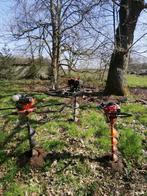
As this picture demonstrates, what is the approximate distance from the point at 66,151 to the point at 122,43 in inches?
211

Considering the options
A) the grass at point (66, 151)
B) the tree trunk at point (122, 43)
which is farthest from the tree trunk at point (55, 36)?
the grass at point (66, 151)

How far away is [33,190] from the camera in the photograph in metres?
6.80

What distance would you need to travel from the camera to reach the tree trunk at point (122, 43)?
39.0ft

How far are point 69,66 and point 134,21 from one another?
434 centimetres

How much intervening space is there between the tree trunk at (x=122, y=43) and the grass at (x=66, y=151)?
8.04 feet

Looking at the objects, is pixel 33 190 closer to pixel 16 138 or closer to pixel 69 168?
pixel 69 168

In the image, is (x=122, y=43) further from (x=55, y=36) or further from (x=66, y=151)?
(x=66, y=151)

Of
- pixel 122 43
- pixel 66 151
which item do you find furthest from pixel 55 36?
pixel 66 151

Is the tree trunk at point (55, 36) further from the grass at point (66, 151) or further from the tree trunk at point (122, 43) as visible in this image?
the grass at point (66, 151)

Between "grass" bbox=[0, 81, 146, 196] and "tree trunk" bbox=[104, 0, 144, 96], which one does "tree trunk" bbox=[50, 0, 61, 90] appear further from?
"grass" bbox=[0, 81, 146, 196]

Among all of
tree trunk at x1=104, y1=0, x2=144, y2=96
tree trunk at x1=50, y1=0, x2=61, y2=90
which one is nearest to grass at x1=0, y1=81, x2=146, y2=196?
tree trunk at x1=104, y1=0, x2=144, y2=96

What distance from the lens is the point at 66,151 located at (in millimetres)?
7844

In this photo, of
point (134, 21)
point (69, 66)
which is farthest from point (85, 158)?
point (69, 66)

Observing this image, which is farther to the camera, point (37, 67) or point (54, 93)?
point (37, 67)
